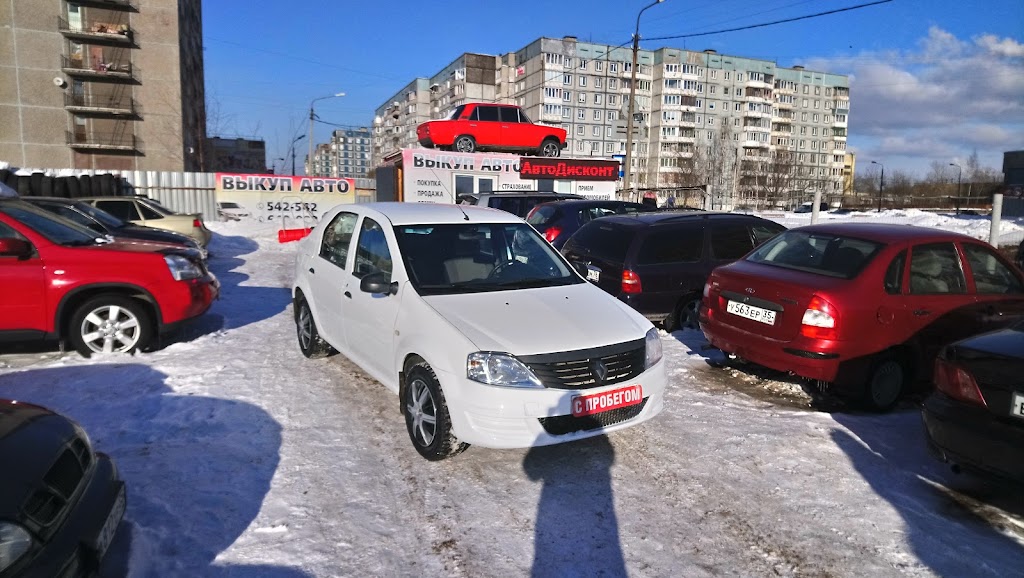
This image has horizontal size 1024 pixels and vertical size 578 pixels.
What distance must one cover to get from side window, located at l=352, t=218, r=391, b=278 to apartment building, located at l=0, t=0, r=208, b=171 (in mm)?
45415

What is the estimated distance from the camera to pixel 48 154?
46.8 meters

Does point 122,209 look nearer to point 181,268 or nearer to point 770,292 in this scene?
point 181,268

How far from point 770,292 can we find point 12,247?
6.67 m

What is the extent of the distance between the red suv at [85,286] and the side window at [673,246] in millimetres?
5162

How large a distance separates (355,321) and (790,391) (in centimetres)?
416

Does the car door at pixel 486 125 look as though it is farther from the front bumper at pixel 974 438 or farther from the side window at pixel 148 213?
the front bumper at pixel 974 438

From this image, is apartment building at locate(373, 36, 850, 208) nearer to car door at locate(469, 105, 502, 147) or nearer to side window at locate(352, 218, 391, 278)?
car door at locate(469, 105, 502, 147)

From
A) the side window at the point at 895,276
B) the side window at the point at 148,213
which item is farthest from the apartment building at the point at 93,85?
the side window at the point at 895,276

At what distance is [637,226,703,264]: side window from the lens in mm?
7488

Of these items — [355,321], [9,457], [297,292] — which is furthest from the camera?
[297,292]

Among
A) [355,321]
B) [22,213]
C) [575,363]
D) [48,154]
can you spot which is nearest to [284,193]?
[22,213]

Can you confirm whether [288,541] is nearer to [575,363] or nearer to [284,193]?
[575,363]

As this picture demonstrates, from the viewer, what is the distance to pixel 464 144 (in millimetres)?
22109

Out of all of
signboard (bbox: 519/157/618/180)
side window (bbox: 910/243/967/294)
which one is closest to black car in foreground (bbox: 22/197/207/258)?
side window (bbox: 910/243/967/294)
